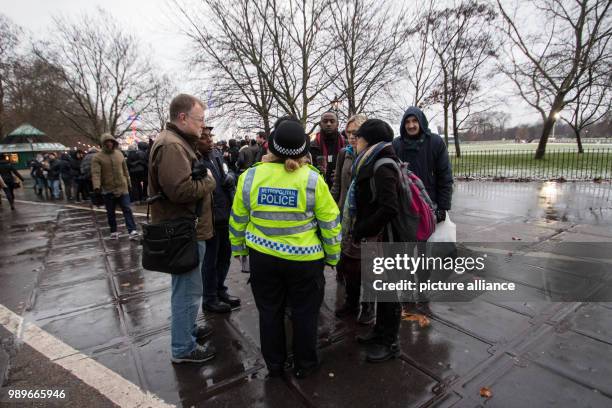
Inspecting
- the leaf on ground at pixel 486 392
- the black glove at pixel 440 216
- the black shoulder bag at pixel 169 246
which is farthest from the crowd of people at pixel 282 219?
the black glove at pixel 440 216

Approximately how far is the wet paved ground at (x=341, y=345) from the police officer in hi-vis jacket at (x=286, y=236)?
12.8 inches

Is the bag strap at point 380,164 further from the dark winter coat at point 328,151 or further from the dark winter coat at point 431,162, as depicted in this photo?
the dark winter coat at point 328,151

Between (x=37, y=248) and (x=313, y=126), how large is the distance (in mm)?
10189

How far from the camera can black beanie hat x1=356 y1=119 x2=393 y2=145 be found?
2.48 meters

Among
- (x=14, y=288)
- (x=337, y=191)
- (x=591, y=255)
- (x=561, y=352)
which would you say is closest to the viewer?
(x=561, y=352)

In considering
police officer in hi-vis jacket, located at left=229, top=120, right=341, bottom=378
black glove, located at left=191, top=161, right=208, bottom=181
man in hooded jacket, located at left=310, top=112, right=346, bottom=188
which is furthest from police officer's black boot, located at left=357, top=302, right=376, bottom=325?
man in hooded jacket, located at left=310, top=112, right=346, bottom=188

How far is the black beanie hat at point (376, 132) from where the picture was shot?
2.48 metres

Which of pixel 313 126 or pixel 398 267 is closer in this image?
pixel 398 267

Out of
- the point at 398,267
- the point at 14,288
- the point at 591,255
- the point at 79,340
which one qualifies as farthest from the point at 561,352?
the point at 14,288

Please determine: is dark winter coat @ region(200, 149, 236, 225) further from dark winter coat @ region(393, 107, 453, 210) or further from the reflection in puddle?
the reflection in puddle

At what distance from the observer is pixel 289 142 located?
2.07 m

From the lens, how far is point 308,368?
238 cm

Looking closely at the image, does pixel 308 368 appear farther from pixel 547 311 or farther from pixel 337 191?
pixel 547 311

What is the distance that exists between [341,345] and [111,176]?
531cm
